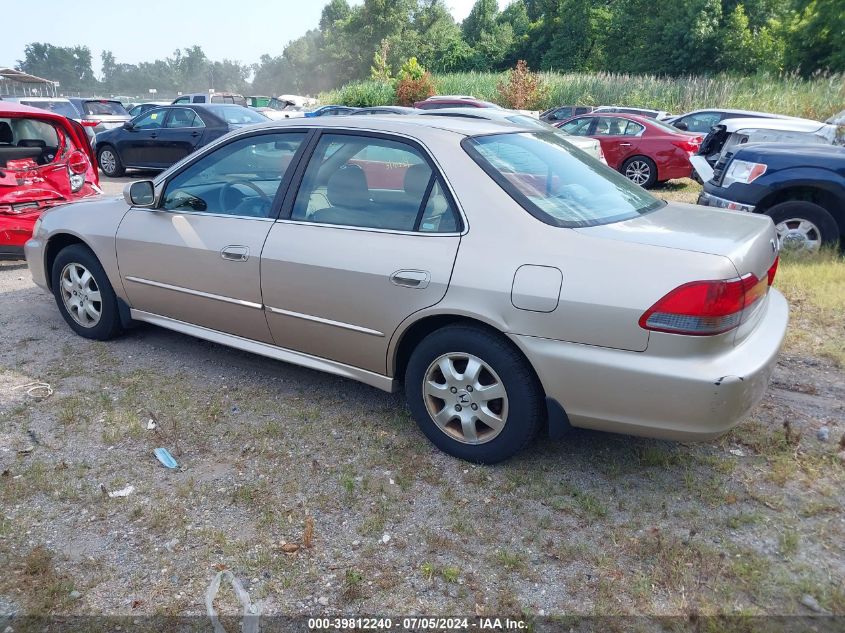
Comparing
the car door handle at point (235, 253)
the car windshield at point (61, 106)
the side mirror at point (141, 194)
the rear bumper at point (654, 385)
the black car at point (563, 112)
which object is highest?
the black car at point (563, 112)

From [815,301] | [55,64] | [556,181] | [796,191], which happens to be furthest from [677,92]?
[55,64]

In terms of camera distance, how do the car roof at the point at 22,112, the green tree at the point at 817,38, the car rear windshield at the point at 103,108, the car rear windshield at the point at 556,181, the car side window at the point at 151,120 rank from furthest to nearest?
the green tree at the point at 817,38 → the car rear windshield at the point at 103,108 → the car side window at the point at 151,120 → the car roof at the point at 22,112 → the car rear windshield at the point at 556,181

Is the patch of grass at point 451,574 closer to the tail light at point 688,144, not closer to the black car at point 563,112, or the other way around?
the tail light at point 688,144

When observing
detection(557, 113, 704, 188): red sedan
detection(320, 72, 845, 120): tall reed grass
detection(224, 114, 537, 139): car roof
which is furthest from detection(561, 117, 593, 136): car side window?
detection(224, 114, 537, 139): car roof

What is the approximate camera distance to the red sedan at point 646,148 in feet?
42.4

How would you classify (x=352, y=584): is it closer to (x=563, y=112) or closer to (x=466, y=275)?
(x=466, y=275)

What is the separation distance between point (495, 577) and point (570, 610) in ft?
1.02

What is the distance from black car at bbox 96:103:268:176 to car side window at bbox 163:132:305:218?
380 inches

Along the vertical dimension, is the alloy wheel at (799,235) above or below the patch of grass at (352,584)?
above

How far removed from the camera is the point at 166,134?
13.8m

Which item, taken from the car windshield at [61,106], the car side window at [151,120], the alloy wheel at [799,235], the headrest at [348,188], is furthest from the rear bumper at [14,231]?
the car windshield at [61,106]

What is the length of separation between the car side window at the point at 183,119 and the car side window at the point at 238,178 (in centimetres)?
1019

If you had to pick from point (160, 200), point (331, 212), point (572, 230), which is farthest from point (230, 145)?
point (572, 230)

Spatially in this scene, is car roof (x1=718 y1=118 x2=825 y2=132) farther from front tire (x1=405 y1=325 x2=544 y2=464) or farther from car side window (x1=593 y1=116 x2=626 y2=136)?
front tire (x1=405 y1=325 x2=544 y2=464)
